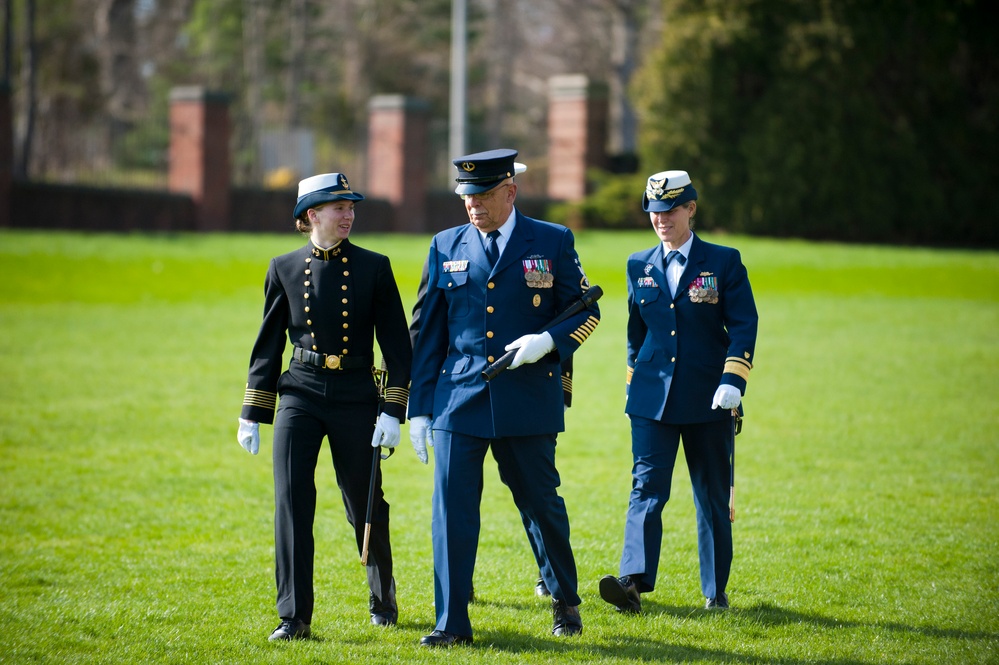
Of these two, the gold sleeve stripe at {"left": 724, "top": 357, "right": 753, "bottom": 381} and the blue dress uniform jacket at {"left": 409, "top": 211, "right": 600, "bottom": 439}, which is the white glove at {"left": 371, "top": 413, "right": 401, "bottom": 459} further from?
the gold sleeve stripe at {"left": 724, "top": 357, "right": 753, "bottom": 381}

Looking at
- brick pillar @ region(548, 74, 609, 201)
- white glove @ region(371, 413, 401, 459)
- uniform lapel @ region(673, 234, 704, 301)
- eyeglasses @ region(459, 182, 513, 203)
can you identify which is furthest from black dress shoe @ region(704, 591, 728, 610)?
brick pillar @ region(548, 74, 609, 201)

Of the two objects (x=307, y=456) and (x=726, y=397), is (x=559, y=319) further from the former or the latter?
(x=307, y=456)

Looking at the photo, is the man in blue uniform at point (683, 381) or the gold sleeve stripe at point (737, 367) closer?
the gold sleeve stripe at point (737, 367)

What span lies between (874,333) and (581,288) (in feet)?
42.7

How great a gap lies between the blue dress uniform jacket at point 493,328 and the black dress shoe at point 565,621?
2.65ft

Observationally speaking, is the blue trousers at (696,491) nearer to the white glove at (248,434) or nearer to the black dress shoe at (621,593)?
the black dress shoe at (621,593)

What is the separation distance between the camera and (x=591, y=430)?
11.1m

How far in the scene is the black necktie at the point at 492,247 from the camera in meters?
5.31

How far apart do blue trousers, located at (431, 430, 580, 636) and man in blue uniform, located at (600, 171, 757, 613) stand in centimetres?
60

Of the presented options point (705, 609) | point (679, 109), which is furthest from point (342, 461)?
point (679, 109)

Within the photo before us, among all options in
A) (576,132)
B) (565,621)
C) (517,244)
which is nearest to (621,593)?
(565,621)

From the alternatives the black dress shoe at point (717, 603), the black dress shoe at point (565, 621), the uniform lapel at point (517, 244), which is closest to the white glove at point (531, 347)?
the uniform lapel at point (517, 244)

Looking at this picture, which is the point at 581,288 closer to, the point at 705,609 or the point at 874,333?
the point at 705,609

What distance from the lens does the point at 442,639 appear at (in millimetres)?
5098
